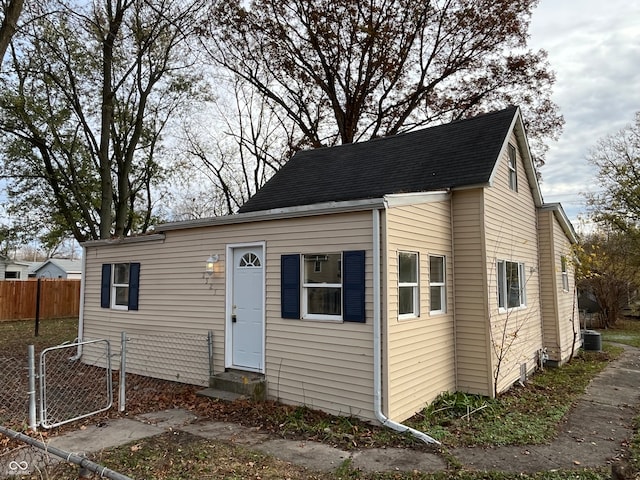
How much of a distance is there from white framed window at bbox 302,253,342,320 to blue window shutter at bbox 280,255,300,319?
0.11m

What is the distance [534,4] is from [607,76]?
665 centimetres

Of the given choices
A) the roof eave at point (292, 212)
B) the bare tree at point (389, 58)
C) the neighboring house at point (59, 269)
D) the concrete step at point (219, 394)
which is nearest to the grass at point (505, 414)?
the concrete step at point (219, 394)

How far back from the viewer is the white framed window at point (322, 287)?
643 centimetres

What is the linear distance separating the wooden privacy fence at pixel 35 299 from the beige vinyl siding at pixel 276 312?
1315cm

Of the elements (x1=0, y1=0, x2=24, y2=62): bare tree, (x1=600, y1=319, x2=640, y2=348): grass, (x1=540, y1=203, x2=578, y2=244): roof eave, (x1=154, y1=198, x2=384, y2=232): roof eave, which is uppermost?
(x1=0, y1=0, x2=24, y2=62): bare tree

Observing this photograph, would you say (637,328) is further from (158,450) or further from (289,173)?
(158,450)

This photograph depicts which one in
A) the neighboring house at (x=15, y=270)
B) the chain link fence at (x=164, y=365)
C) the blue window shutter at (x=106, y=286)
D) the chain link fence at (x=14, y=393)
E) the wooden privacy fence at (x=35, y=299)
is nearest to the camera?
the chain link fence at (x=14, y=393)

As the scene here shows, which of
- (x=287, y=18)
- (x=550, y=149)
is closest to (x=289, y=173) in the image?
(x=287, y=18)

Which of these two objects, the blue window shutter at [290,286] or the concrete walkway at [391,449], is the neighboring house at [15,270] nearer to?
the concrete walkway at [391,449]

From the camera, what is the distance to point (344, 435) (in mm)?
5422

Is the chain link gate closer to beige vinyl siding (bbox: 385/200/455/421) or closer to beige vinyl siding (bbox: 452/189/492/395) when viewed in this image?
beige vinyl siding (bbox: 385/200/455/421)

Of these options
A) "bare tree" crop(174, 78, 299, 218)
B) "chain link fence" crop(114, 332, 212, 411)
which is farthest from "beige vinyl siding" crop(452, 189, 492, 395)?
"bare tree" crop(174, 78, 299, 218)

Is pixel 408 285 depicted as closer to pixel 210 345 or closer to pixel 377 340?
pixel 377 340

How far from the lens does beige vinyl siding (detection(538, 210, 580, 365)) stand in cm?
1050
